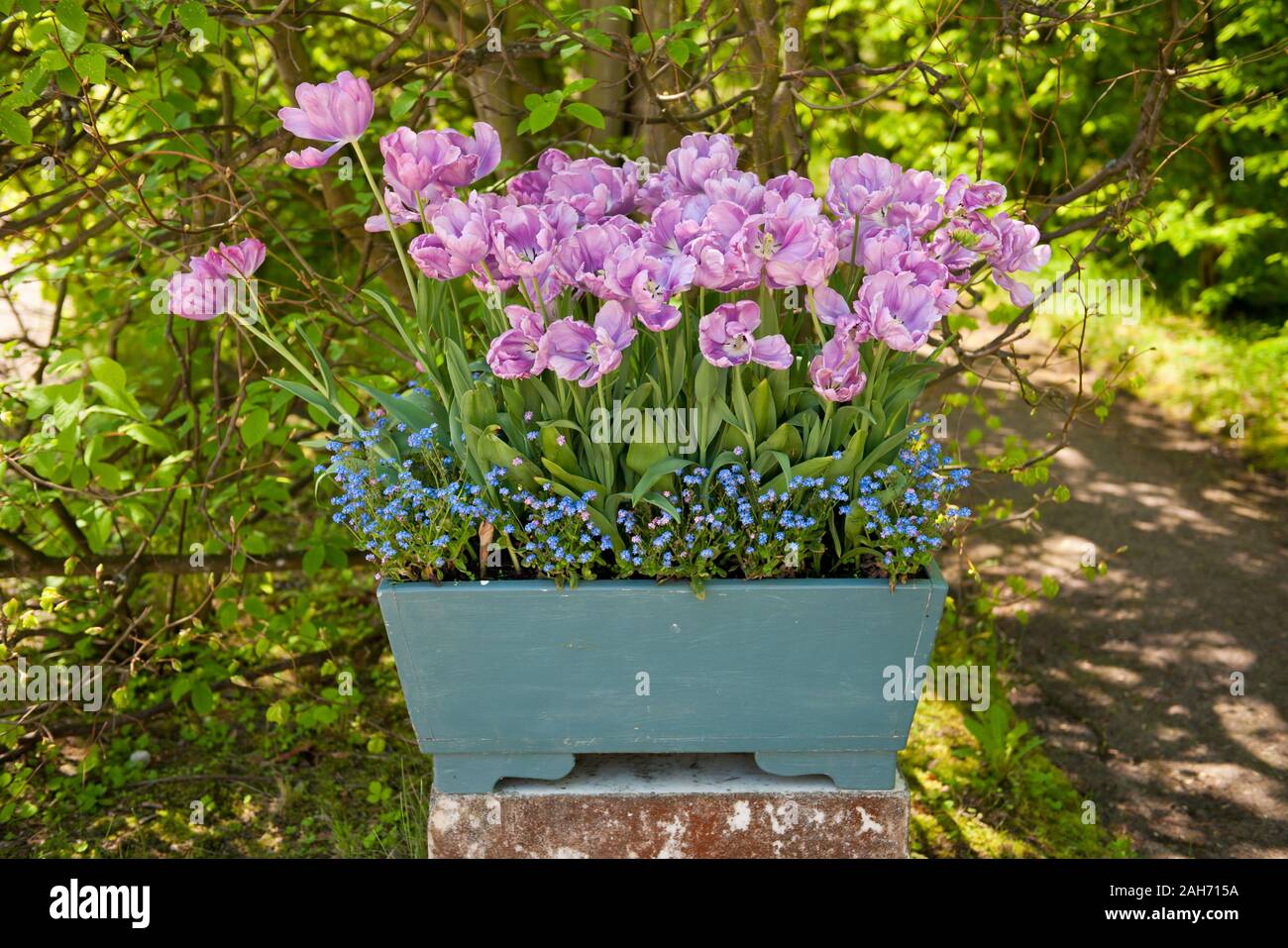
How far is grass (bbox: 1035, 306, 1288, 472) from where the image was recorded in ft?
16.2

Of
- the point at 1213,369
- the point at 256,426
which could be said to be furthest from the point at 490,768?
the point at 1213,369

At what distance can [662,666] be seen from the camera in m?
1.61

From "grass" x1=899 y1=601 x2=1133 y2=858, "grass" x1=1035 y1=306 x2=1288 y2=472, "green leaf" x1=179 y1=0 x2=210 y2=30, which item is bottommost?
"grass" x1=899 y1=601 x2=1133 y2=858

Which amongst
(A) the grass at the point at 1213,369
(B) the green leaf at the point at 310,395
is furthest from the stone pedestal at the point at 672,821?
(A) the grass at the point at 1213,369

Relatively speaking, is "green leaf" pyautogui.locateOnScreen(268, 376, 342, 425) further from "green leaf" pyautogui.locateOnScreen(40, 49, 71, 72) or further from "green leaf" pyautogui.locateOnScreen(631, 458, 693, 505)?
"green leaf" pyautogui.locateOnScreen(40, 49, 71, 72)

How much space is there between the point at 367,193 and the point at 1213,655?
107 inches

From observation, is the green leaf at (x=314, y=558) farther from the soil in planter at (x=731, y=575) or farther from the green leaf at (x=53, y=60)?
the green leaf at (x=53, y=60)

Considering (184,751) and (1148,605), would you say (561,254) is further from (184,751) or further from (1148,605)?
(1148,605)

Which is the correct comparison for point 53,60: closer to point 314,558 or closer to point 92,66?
point 92,66

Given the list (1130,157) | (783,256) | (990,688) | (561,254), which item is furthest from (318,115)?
(990,688)

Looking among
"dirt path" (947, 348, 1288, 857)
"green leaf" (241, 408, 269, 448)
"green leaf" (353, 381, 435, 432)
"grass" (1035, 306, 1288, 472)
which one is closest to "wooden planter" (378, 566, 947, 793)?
"green leaf" (353, 381, 435, 432)

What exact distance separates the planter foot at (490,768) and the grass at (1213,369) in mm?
3608

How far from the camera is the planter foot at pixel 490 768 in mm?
1684

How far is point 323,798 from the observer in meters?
2.74
